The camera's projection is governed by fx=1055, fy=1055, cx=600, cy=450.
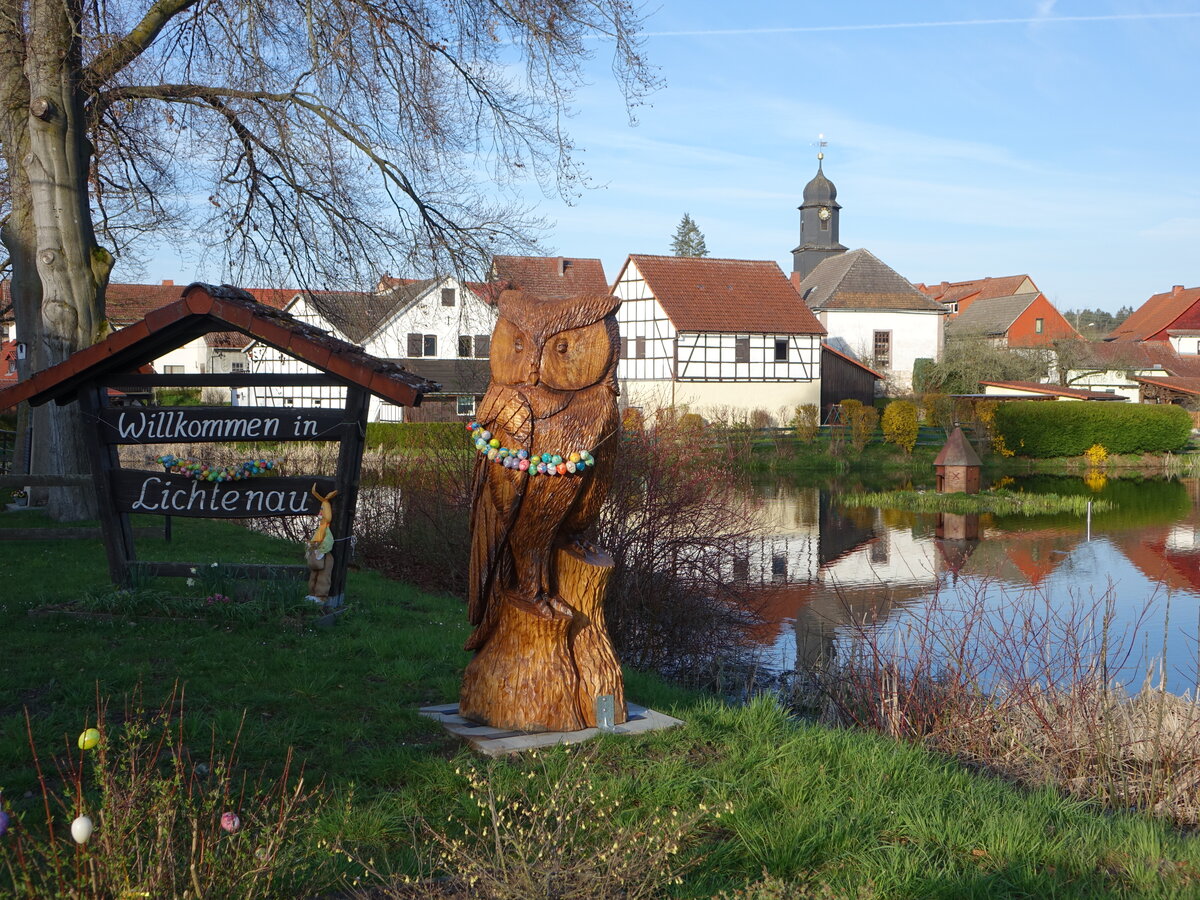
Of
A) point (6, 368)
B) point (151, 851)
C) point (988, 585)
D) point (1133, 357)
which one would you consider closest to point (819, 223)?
point (1133, 357)

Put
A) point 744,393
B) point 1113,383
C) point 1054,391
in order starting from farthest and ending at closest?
1. point 1113,383
2. point 1054,391
3. point 744,393

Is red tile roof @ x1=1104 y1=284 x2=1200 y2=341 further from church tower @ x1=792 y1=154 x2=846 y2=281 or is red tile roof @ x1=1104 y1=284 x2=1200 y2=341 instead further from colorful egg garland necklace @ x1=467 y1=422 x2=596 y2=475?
colorful egg garland necklace @ x1=467 y1=422 x2=596 y2=475

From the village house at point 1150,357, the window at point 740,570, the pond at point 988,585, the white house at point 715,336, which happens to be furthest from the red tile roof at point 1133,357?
the window at point 740,570

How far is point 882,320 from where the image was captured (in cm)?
4978

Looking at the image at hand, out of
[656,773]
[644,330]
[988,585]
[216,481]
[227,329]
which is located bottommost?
[988,585]

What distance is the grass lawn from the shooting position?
385 centimetres

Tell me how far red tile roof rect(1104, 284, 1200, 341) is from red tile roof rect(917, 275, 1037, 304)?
263 inches

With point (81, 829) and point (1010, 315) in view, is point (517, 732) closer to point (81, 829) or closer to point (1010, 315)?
point (81, 829)

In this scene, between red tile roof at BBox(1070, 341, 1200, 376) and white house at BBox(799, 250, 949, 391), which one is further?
white house at BBox(799, 250, 949, 391)

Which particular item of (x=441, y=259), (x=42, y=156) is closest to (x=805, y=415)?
(x=441, y=259)

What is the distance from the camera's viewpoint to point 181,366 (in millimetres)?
49281

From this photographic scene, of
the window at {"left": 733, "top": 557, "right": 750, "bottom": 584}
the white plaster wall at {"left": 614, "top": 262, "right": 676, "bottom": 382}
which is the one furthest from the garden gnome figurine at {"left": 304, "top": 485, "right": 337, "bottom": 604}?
the white plaster wall at {"left": 614, "top": 262, "right": 676, "bottom": 382}

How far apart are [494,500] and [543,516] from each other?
26cm

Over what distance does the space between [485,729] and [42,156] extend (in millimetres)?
10128
